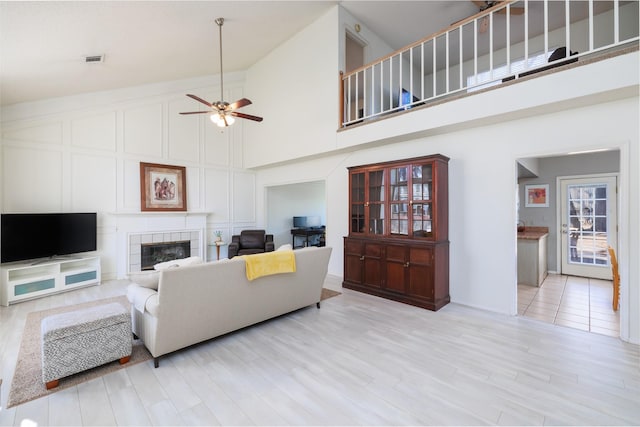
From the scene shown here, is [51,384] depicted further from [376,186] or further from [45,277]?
[376,186]

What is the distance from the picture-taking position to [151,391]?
208 cm

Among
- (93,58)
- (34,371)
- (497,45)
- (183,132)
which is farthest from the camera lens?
(183,132)

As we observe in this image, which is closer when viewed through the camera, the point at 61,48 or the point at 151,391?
the point at 151,391

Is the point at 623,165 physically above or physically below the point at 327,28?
below

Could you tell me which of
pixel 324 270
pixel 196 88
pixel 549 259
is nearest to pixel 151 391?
pixel 324 270

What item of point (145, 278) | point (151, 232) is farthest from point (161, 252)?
point (145, 278)

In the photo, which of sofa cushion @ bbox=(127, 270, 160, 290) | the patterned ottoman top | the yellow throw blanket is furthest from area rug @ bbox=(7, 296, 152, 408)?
the yellow throw blanket

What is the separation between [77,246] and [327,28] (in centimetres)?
568

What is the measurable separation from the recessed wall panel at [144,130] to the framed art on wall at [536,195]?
25.5 feet

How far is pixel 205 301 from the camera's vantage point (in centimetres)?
255

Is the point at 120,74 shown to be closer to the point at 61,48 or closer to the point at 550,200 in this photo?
the point at 61,48

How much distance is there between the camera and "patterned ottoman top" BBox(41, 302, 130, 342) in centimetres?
210

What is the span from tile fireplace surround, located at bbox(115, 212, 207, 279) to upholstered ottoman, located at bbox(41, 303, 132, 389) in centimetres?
333

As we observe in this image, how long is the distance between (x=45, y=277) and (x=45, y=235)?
2.14 feet
